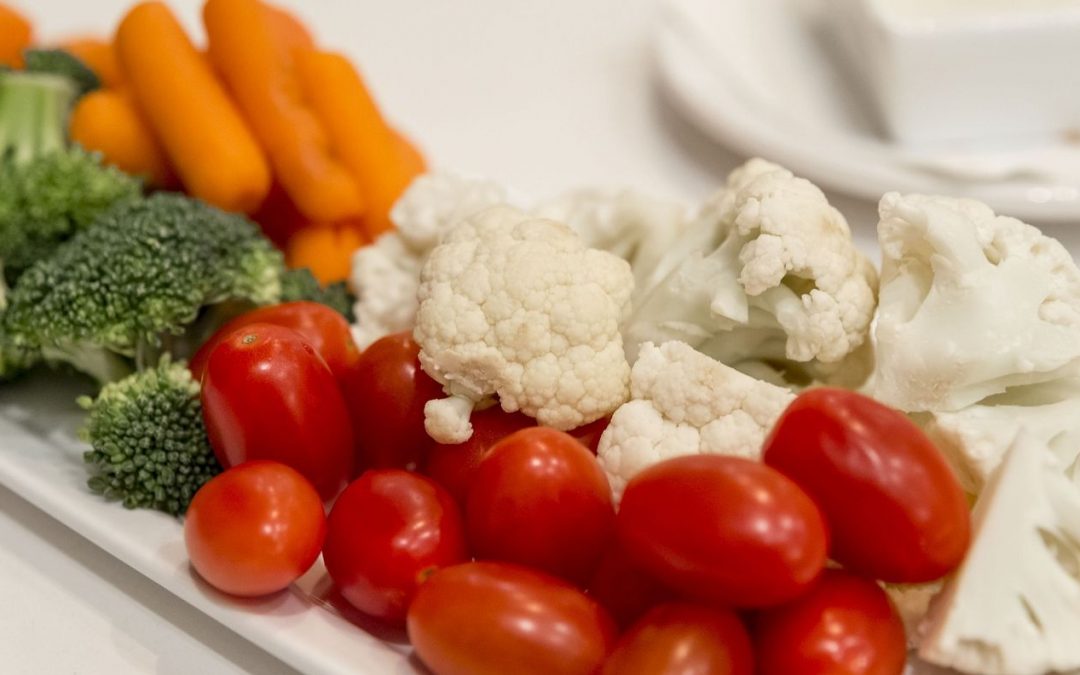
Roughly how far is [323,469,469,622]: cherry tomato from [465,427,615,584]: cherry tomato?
3 cm

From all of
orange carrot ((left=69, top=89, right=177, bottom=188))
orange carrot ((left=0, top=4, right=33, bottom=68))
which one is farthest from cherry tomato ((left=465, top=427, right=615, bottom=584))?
orange carrot ((left=0, top=4, right=33, bottom=68))

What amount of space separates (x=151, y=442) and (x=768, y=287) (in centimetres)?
65

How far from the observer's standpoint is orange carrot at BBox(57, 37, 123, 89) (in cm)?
173

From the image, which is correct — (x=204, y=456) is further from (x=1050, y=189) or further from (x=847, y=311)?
(x=1050, y=189)

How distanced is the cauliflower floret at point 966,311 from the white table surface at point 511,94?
0.69 metres

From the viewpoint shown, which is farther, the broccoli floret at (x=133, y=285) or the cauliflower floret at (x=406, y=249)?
the cauliflower floret at (x=406, y=249)

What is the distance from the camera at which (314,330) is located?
3.99ft

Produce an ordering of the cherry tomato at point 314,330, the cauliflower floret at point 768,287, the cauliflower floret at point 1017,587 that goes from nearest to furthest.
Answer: the cauliflower floret at point 1017,587, the cauliflower floret at point 768,287, the cherry tomato at point 314,330

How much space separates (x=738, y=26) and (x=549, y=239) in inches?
48.9

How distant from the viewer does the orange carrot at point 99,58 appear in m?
1.73

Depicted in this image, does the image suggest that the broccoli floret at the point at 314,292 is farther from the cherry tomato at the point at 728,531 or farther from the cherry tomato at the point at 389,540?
the cherry tomato at the point at 728,531

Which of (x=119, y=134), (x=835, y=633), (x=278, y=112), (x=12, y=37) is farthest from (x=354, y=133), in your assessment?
(x=835, y=633)

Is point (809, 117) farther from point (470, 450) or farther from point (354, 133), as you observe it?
point (470, 450)

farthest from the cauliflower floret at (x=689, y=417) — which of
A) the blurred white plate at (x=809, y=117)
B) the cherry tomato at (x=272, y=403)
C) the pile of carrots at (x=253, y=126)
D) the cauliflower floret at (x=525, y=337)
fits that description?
the blurred white plate at (x=809, y=117)
